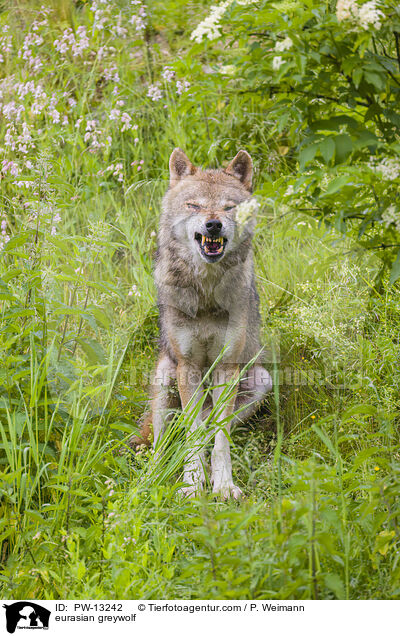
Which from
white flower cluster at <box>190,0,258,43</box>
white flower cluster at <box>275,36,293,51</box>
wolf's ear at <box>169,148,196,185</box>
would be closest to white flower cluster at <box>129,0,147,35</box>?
wolf's ear at <box>169,148,196,185</box>

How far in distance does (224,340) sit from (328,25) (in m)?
2.02

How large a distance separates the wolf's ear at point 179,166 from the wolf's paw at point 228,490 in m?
1.92

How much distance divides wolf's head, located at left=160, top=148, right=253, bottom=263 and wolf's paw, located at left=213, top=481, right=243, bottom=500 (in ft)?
4.32

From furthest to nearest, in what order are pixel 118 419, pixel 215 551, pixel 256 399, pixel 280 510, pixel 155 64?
pixel 155 64 < pixel 256 399 < pixel 118 419 < pixel 280 510 < pixel 215 551

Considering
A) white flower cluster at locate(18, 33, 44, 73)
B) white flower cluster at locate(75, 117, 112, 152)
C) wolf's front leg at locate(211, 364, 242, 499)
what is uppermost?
white flower cluster at locate(18, 33, 44, 73)

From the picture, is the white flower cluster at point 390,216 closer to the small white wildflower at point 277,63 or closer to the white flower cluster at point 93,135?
the small white wildflower at point 277,63

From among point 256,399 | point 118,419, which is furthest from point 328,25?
point 256,399

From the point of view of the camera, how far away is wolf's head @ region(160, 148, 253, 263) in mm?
3707

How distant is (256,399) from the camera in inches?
169

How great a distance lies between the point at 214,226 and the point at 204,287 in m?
0.44

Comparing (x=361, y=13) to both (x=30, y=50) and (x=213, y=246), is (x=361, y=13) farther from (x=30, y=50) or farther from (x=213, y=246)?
(x=30, y=50)

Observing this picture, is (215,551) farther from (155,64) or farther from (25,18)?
(25,18)

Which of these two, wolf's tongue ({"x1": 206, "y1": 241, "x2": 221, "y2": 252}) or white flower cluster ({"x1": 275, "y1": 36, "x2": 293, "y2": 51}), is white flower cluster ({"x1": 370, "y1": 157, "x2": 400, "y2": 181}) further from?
wolf's tongue ({"x1": 206, "y1": 241, "x2": 221, "y2": 252})
